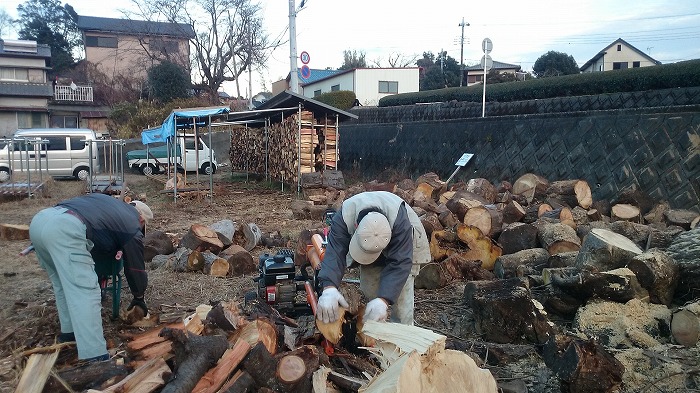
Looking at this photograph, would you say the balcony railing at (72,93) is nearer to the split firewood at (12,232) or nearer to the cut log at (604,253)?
the split firewood at (12,232)

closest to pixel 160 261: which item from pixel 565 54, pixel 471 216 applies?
pixel 471 216

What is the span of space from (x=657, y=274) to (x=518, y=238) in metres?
1.99

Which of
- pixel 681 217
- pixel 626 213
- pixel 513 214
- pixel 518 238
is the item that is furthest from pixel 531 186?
pixel 518 238

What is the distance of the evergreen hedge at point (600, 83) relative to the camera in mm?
10234

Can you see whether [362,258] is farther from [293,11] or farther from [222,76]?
[222,76]

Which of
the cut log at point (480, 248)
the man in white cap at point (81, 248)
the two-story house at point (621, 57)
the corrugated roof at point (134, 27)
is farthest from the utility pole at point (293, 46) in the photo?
the two-story house at point (621, 57)

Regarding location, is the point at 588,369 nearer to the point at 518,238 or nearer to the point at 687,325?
the point at 687,325

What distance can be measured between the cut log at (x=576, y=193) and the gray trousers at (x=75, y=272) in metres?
6.81

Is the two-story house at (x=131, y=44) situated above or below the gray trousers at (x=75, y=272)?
above

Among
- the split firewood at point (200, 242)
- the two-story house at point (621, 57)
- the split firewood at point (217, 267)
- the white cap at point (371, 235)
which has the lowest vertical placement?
the split firewood at point (217, 267)

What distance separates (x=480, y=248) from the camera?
630 cm

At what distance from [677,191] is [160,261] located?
7169 mm

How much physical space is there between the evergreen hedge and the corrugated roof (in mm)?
23247

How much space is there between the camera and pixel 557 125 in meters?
10.1
